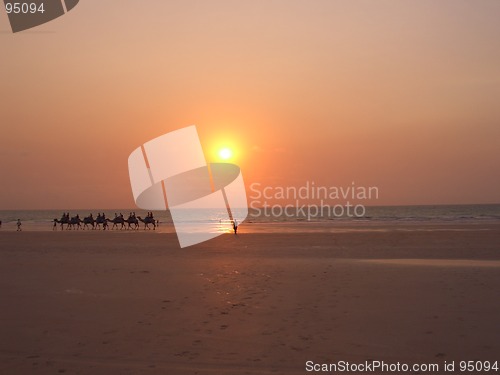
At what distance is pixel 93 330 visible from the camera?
835 cm

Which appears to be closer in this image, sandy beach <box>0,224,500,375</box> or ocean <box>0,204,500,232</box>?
sandy beach <box>0,224,500,375</box>

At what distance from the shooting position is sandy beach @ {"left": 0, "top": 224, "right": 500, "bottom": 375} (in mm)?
6934

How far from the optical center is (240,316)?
9.16 metres

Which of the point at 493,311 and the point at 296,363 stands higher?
the point at 296,363

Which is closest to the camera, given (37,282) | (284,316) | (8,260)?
(284,316)

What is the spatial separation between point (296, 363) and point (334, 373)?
0.55 meters

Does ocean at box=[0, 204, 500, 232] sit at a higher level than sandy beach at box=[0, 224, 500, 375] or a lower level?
lower

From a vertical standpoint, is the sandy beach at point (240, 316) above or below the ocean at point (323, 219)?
above

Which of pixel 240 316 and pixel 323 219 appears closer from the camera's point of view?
pixel 240 316

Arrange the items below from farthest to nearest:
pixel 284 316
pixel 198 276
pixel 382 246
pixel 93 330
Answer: pixel 382 246
pixel 198 276
pixel 284 316
pixel 93 330

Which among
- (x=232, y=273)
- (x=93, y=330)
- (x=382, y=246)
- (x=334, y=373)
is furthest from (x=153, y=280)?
(x=382, y=246)

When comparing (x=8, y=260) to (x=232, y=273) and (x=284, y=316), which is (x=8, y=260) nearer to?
(x=232, y=273)

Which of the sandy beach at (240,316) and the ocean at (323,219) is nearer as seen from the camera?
the sandy beach at (240,316)

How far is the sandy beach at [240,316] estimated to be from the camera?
693 cm
